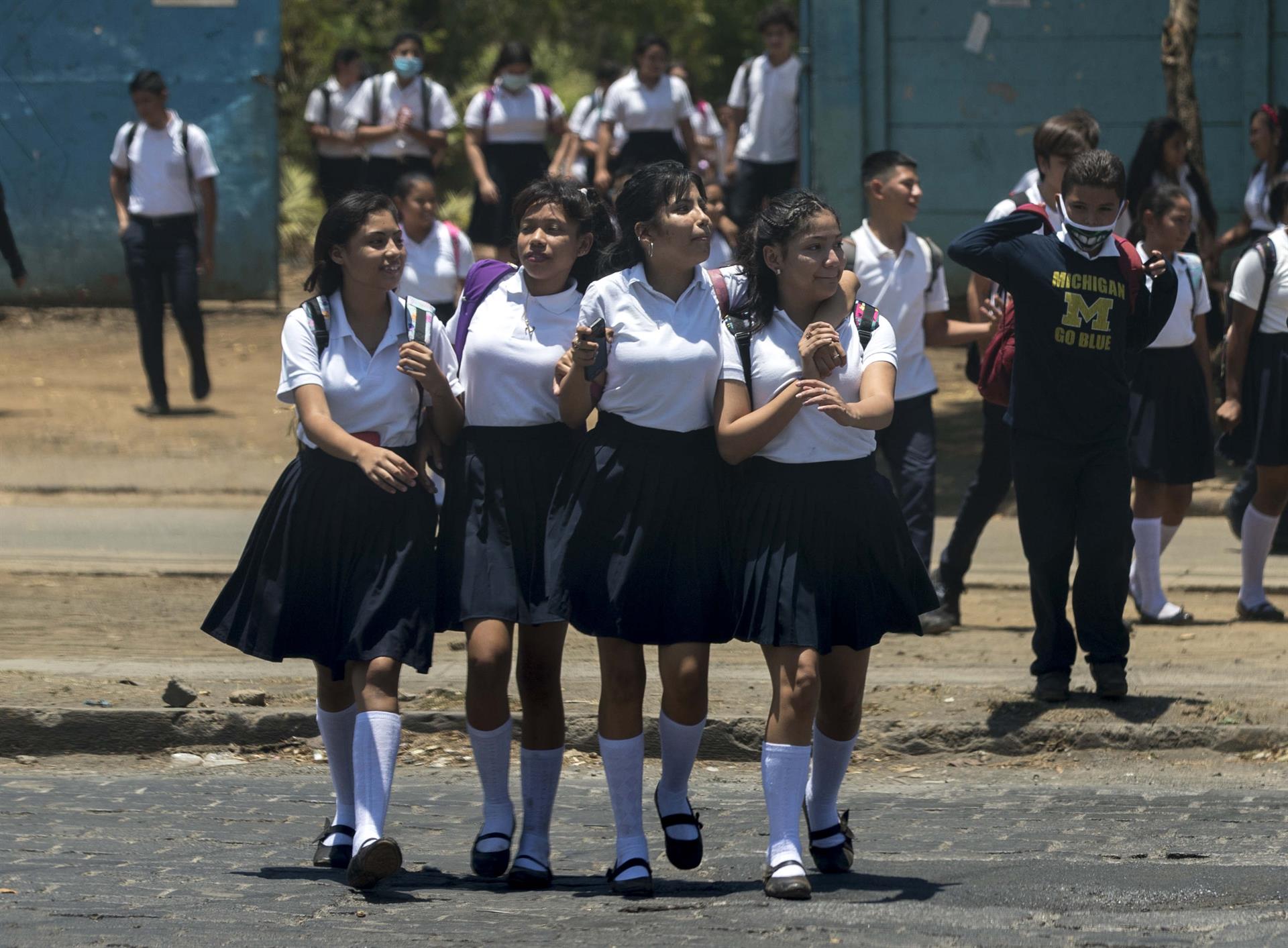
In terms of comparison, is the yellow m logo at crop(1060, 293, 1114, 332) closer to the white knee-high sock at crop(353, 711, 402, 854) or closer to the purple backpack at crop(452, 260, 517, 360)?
the purple backpack at crop(452, 260, 517, 360)

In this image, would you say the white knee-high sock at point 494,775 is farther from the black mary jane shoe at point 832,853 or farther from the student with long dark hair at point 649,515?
the black mary jane shoe at point 832,853

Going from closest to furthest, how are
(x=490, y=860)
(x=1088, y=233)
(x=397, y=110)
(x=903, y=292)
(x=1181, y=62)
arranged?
(x=490, y=860) → (x=1088, y=233) → (x=903, y=292) → (x=1181, y=62) → (x=397, y=110)

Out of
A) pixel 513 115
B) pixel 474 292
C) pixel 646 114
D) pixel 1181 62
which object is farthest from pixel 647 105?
pixel 474 292

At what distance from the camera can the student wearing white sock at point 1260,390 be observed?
27.6ft

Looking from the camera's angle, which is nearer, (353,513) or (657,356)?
(657,356)

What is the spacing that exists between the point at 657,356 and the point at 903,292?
3080 millimetres

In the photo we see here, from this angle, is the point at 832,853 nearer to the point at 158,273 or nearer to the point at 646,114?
the point at 158,273

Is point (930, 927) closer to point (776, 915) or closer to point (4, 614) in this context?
point (776, 915)

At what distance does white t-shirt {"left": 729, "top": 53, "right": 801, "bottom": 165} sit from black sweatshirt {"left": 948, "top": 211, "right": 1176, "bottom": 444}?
25.7 feet

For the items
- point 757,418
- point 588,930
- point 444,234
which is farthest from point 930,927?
point 444,234

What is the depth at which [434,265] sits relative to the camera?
9961 mm

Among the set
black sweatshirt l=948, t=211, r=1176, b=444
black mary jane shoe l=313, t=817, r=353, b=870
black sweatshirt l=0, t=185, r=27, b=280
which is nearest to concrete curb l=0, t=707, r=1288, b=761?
black sweatshirt l=948, t=211, r=1176, b=444

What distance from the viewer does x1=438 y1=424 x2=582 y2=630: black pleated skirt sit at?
5.28m

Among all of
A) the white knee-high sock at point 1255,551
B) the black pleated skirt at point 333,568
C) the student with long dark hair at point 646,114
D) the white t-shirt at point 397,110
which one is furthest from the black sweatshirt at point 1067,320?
the white t-shirt at point 397,110
